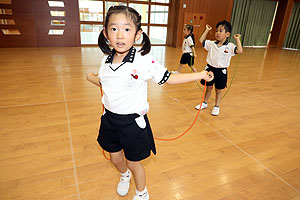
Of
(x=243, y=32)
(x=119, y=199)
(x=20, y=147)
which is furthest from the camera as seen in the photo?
(x=243, y=32)

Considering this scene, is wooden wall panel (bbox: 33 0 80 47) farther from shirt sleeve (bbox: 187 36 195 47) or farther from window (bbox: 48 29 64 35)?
shirt sleeve (bbox: 187 36 195 47)

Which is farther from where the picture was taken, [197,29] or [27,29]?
[197,29]

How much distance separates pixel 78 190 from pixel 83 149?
19.7 inches

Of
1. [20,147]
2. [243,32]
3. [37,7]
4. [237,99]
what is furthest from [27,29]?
[243,32]

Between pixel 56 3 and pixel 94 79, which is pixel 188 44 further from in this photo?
pixel 56 3

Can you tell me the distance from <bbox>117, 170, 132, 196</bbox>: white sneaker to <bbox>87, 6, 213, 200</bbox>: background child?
30cm

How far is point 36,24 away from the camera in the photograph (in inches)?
282

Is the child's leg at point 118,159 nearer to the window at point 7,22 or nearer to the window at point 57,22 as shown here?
the window at point 57,22

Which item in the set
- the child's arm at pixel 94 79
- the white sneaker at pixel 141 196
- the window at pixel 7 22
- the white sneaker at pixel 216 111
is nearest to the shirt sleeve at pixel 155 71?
the child's arm at pixel 94 79

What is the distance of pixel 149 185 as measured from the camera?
1.55m

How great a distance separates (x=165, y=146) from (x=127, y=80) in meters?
1.15

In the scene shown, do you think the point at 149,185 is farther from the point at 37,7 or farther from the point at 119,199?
the point at 37,7

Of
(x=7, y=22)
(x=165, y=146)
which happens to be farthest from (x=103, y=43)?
(x=7, y=22)

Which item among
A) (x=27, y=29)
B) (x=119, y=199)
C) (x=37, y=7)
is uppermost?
(x=37, y=7)
